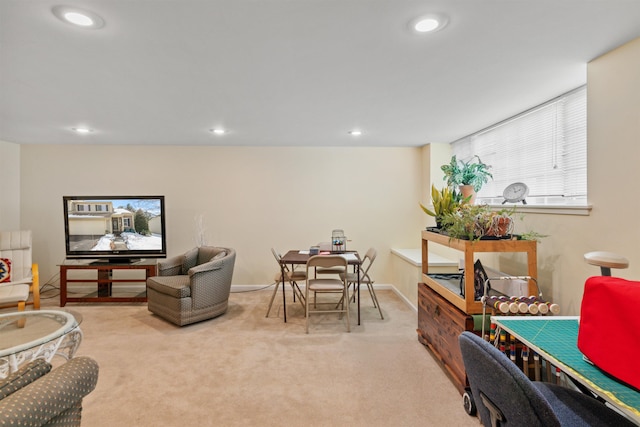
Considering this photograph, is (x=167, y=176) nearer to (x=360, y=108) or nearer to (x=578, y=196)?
(x=360, y=108)

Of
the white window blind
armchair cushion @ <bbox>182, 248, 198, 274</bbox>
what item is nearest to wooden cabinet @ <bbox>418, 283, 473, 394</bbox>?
the white window blind

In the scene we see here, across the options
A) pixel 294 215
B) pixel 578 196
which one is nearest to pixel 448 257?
pixel 578 196

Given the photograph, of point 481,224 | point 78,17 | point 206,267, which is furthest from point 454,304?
point 78,17

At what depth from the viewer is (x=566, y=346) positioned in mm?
1325

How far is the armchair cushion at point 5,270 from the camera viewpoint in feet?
12.4

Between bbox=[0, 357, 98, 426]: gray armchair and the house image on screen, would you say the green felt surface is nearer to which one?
bbox=[0, 357, 98, 426]: gray armchair

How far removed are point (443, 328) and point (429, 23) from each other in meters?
2.10

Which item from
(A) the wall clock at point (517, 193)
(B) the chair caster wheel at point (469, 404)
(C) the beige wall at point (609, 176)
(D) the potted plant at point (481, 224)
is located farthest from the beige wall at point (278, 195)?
(B) the chair caster wheel at point (469, 404)

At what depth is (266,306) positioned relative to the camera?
13.6 feet

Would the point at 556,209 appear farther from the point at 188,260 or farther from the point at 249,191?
the point at 188,260

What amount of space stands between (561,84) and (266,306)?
149 inches

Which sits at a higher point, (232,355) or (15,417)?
(15,417)

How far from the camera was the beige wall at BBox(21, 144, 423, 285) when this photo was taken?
4.85 meters

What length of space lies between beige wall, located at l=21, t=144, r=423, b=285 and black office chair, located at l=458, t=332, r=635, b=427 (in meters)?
3.73
